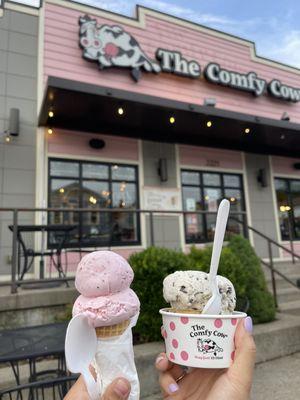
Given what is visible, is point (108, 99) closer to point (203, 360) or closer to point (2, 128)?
point (2, 128)

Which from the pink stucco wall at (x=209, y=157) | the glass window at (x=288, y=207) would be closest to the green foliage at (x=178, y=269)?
the pink stucco wall at (x=209, y=157)

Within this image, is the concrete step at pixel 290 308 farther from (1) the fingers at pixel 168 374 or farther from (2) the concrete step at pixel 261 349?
(1) the fingers at pixel 168 374

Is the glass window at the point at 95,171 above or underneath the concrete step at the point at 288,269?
above

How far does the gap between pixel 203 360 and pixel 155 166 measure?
698cm

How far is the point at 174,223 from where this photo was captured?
7754 millimetres

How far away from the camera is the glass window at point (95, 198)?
6.84 m

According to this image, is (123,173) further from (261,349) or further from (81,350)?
(81,350)

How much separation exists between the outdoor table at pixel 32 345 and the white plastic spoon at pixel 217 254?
132 centimetres

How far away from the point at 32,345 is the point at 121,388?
145 centimetres

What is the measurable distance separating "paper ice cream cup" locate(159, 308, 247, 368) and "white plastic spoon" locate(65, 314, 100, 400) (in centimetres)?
32

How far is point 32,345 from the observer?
2123 mm

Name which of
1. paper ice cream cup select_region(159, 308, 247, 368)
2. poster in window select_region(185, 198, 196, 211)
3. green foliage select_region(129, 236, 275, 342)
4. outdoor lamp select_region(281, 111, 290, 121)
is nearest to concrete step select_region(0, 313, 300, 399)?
green foliage select_region(129, 236, 275, 342)

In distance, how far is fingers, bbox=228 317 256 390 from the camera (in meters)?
0.98

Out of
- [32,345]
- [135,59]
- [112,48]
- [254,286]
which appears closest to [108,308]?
[32,345]
